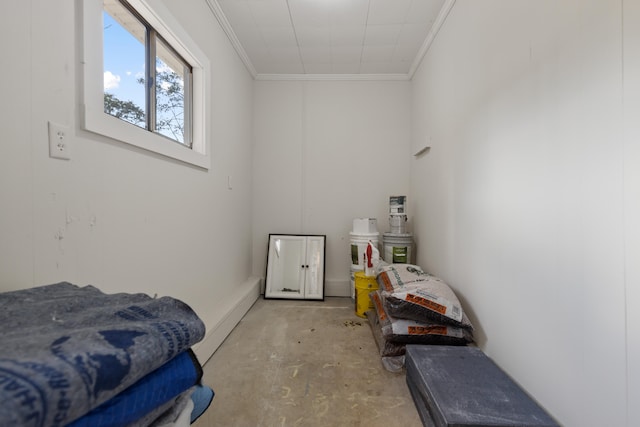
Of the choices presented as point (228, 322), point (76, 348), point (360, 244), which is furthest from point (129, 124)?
point (360, 244)

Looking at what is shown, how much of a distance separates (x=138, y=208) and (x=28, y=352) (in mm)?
1085

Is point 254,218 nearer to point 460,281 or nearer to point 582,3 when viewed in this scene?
point 460,281

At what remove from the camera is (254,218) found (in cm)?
339

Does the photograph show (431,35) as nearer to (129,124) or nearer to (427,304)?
(427,304)

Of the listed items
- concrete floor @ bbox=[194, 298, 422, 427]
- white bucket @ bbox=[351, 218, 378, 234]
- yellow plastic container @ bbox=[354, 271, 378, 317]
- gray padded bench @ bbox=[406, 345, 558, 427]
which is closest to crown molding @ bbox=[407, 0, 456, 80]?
white bucket @ bbox=[351, 218, 378, 234]

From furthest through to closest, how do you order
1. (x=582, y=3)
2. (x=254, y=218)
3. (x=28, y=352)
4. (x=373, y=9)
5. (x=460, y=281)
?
(x=254, y=218) < (x=373, y=9) < (x=460, y=281) < (x=582, y=3) < (x=28, y=352)

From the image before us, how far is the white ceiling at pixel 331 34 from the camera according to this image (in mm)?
2197

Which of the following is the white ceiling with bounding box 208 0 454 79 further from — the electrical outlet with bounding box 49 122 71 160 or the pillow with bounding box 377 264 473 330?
the pillow with bounding box 377 264 473 330

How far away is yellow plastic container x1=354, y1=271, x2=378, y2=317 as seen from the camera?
2658mm

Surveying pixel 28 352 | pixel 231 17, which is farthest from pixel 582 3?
pixel 231 17

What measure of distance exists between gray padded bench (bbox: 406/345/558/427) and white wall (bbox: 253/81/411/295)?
1.84m

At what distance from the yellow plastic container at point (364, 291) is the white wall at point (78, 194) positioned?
1267 mm

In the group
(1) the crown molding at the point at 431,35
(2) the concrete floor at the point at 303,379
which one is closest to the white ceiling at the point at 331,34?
(1) the crown molding at the point at 431,35

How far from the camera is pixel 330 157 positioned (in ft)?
11.0
